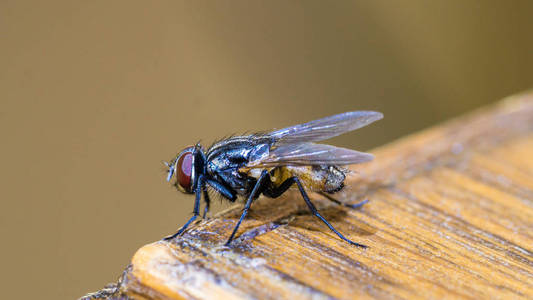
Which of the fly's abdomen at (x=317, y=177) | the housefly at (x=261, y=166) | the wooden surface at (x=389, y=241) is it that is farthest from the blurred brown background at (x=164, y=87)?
the wooden surface at (x=389, y=241)

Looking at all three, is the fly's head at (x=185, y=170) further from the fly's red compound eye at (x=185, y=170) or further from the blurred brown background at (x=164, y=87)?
the blurred brown background at (x=164, y=87)

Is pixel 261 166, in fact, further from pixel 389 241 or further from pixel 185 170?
pixel 389 241

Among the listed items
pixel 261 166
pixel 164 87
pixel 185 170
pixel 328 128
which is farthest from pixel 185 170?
pixel 164 87

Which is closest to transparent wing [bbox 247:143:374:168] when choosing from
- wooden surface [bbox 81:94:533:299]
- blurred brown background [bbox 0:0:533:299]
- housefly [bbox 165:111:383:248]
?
housefly [bbox 165:111:383:248]

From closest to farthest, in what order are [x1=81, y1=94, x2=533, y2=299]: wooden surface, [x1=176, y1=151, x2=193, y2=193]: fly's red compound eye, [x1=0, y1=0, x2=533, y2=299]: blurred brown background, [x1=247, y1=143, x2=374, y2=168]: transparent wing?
1. [x1=81, y1=94, x2=533, y2=299]: wooden surface
2. [x1=247, y1=143, x2=374, y2=168]: transparent wing
3. [x1=176, y1=151, x2=193, y2=193]: fly's red compound eye
4. [x1=0, y1=0, x2=533, y2=299]: blurred brown background

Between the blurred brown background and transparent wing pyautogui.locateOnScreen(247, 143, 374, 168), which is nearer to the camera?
transparent wing pyautogui.locateOnScreen(247, 143, 374, 168)

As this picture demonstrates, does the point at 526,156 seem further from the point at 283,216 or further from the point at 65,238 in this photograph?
the point at 65,238

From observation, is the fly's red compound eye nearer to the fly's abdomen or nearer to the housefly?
the housefly

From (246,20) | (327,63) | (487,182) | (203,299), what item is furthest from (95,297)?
(327,63)
